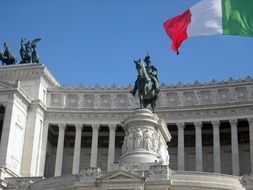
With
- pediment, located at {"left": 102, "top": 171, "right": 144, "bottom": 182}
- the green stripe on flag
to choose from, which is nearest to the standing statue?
pediment, located at {"left": 102, "top": 171, "right": 144, "bottom": 182}

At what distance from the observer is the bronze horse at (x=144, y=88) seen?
151ft

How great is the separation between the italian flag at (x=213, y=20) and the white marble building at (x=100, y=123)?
3907 cm

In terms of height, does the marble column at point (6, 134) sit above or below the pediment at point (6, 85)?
below

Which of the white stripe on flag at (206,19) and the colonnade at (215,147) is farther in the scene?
the colonnade at (215,147)

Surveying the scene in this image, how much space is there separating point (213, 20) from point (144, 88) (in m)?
18.0

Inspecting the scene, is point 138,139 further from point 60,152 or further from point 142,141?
point 60,152

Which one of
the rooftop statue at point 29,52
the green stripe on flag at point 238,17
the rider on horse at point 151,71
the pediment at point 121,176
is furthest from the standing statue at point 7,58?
the green stripe on flag at point 238,17

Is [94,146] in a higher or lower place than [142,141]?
higher

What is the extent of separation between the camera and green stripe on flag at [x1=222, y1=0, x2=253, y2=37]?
26.6 m

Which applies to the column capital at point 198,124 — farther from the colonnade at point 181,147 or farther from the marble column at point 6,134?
the marble column at point 6,134

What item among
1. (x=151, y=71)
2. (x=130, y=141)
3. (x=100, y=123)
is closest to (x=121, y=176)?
(x=130, y=141)

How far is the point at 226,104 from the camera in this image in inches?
2827

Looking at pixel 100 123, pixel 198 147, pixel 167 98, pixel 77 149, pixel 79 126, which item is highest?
pixel 167 98

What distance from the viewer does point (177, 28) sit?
31.8m
